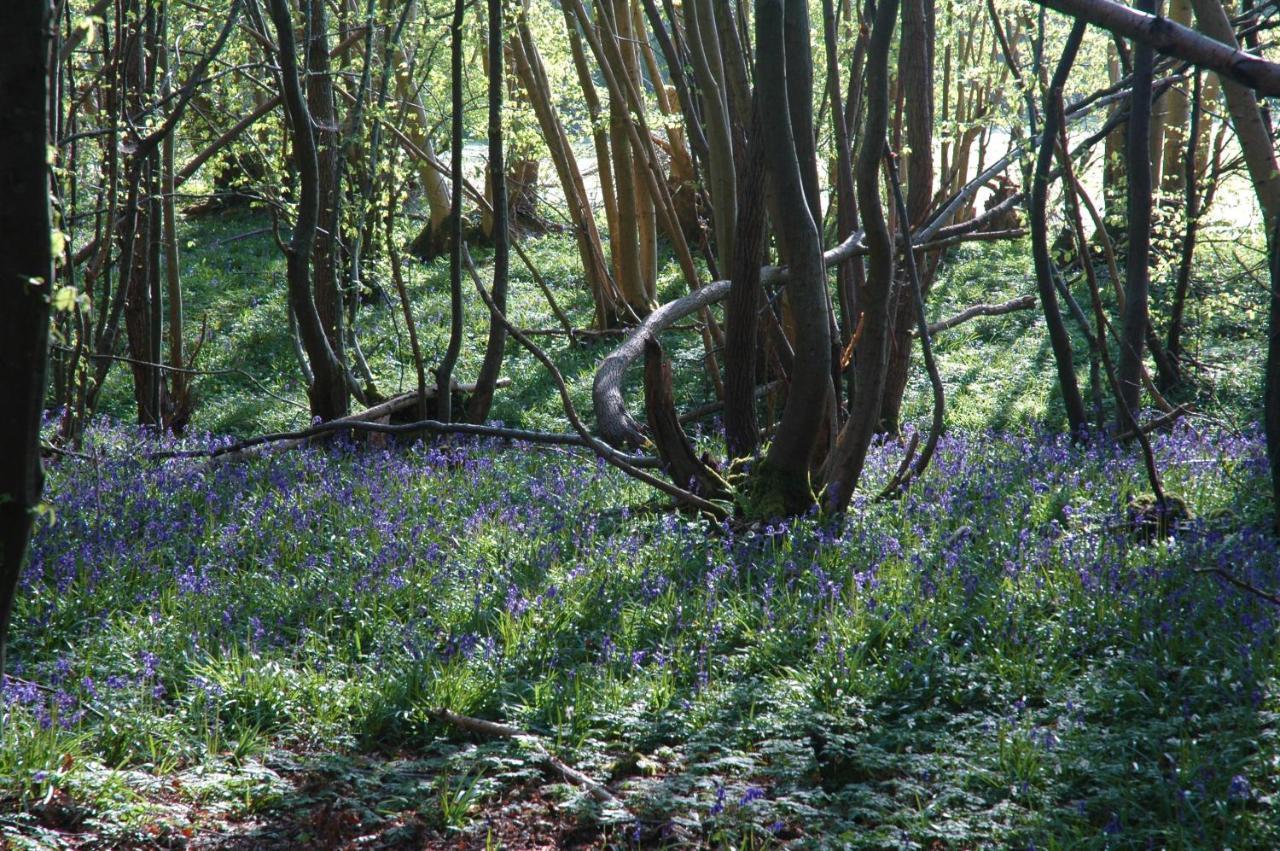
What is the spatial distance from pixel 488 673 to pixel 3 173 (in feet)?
9.21

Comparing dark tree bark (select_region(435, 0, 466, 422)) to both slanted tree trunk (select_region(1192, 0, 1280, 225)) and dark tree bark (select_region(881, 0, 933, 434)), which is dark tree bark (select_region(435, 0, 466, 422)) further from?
slanted tree trunk (select_region(1192, 0, 1280, 225))

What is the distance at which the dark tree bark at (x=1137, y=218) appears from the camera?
21.6 ft

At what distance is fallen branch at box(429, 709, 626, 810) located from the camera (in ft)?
11.1

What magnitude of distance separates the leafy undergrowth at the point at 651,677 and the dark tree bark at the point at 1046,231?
4.50 ft

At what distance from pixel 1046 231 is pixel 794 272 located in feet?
8.07

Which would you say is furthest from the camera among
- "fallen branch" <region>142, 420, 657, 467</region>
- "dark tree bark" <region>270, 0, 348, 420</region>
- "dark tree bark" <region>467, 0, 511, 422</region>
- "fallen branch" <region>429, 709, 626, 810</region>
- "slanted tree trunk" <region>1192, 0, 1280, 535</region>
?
"dark tree bark" <region>467, 0, 511, 422</region>

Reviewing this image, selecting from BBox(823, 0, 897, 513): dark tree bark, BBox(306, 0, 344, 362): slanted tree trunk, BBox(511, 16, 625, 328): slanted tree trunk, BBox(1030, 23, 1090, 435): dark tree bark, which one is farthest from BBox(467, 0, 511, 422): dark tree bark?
BBox(1030, 23, 1090, 435): dark tree bark

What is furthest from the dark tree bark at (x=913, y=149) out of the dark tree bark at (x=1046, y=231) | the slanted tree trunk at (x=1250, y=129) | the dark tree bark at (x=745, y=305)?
the slanted tree trunk at (x=1250, y=129)

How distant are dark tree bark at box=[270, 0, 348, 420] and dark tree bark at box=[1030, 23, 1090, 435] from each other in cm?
499

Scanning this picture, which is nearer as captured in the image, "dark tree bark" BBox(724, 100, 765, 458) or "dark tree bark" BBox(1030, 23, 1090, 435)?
"dark tree bark" BBox(1030, 23, 1090, 435)

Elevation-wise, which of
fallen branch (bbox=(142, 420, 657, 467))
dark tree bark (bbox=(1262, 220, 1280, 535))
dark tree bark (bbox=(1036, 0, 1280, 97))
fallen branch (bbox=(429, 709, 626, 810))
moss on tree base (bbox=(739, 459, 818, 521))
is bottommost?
fallen branch (bbox=(429, 709, 626, 810))

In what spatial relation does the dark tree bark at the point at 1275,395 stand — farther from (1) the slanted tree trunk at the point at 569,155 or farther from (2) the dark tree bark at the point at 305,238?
(1) the slanted tree trunk at the point at 569,155

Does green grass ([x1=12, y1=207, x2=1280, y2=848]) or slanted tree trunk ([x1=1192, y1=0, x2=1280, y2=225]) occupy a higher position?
slanted tree trunk ([x1=1192, y1=0, x2=1280, y2=225])

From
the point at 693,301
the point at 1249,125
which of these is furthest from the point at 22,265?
the point at 1249,125
